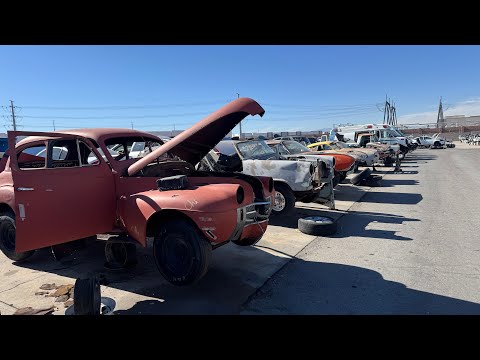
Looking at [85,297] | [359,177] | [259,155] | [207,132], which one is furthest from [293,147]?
[85,297]

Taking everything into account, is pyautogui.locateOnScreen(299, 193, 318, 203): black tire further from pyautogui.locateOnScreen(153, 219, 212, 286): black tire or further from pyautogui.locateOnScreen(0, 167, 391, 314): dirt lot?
pyautogui.locateOnScreen(153, 219, 212, 286): black tire

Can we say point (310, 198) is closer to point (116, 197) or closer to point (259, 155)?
point (259, 155)

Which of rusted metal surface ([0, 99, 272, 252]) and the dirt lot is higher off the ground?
rusted metal surface ([0, 99, 272, 252])

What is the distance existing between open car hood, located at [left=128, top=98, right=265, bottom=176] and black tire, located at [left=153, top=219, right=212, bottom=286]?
1019 mm

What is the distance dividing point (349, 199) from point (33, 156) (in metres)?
8.10

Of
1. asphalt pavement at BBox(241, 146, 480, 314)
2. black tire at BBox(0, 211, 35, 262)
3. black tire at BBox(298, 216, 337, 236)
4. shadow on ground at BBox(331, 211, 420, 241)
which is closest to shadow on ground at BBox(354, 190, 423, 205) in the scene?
asphalt pavement at BBox(241, 146, 480, 314)

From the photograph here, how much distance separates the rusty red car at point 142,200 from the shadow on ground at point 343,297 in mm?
767

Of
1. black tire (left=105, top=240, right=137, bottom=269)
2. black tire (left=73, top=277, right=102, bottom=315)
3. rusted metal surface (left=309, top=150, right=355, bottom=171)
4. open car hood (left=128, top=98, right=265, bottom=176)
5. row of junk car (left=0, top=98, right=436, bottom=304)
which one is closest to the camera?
black tire (left=73, top=277, right=102, bottom=315)

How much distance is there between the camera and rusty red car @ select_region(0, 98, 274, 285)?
371 centimetres

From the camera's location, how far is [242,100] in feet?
13.6

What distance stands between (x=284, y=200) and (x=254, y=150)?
1.86 meters

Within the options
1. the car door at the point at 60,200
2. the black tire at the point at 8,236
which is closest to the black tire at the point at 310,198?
the car door at the point at 60,200
